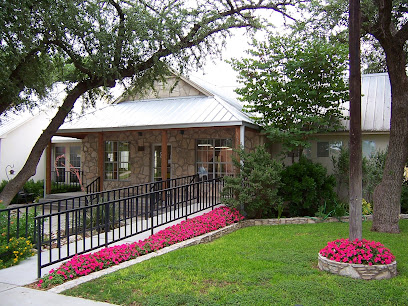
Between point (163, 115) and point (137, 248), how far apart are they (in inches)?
257

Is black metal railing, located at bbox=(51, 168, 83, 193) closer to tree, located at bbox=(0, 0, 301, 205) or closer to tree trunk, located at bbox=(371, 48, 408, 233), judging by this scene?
tree, located at bbox=(0, 0, 301, 205)

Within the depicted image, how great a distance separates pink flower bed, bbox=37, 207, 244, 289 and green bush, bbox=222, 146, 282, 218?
41cm

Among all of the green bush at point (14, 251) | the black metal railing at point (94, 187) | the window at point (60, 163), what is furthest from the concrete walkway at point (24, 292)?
the window at point (60, 163)

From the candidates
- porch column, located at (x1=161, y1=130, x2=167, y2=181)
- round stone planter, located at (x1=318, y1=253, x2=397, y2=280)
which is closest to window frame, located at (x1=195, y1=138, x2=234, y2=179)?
porch column, located at (x1=161, y1=130, x2=167, y2=181)

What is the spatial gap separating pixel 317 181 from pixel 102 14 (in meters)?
7.52

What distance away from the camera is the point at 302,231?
9.17 m

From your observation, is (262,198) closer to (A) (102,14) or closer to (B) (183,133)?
(B) (183,133)

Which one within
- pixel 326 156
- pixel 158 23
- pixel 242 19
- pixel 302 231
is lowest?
pixel 302 231

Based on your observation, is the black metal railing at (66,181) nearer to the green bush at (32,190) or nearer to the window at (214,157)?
the green bush at (32,190)

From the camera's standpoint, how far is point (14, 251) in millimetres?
6562

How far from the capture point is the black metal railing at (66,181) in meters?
16.6

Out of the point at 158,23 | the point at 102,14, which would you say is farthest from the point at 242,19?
the point at 102,14

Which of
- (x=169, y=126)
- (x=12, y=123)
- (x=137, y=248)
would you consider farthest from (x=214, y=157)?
(x=12, y=123)

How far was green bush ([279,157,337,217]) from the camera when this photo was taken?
1068cm
